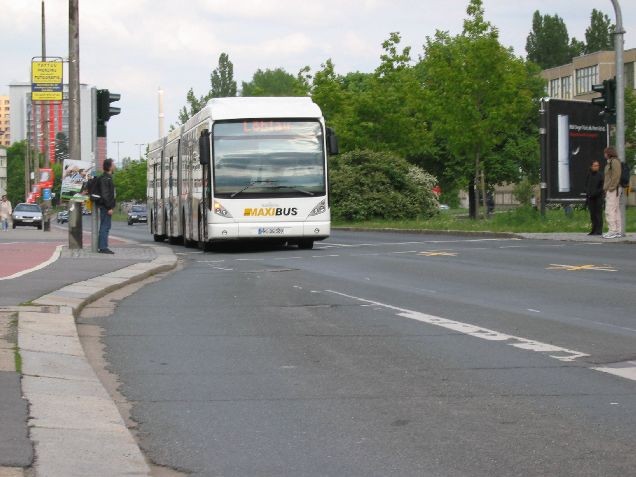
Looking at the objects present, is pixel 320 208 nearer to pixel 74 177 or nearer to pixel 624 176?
pixel 74 177

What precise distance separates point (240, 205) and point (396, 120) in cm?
3988

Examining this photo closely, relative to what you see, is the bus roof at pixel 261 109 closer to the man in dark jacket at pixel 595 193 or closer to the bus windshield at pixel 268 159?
the bus windshield at pixel 268 159

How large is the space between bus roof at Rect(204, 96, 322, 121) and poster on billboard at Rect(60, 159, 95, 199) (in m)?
3.26

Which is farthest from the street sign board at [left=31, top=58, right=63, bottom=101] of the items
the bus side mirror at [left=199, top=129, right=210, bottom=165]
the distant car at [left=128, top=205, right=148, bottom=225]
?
the distant car at [left=128, top=205, right=148, bottom=225]

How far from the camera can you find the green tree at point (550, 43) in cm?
13325

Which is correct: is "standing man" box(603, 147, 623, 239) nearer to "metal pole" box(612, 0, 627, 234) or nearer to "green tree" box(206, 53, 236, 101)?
"metal pole" box(612, 0, 627, 234)

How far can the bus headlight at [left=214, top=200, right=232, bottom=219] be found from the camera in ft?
87.2

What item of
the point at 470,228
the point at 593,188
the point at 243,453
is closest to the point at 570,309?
the point at 243,453

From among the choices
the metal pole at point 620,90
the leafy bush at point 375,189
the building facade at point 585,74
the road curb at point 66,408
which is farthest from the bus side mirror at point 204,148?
the building facade at point 585,74

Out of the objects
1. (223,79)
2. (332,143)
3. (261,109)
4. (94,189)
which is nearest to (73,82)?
(94,189)

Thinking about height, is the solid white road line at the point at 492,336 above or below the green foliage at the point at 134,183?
below

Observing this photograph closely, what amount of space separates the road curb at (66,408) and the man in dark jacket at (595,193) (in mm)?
19535

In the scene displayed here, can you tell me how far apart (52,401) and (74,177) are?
1908cm

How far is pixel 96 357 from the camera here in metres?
9.05
